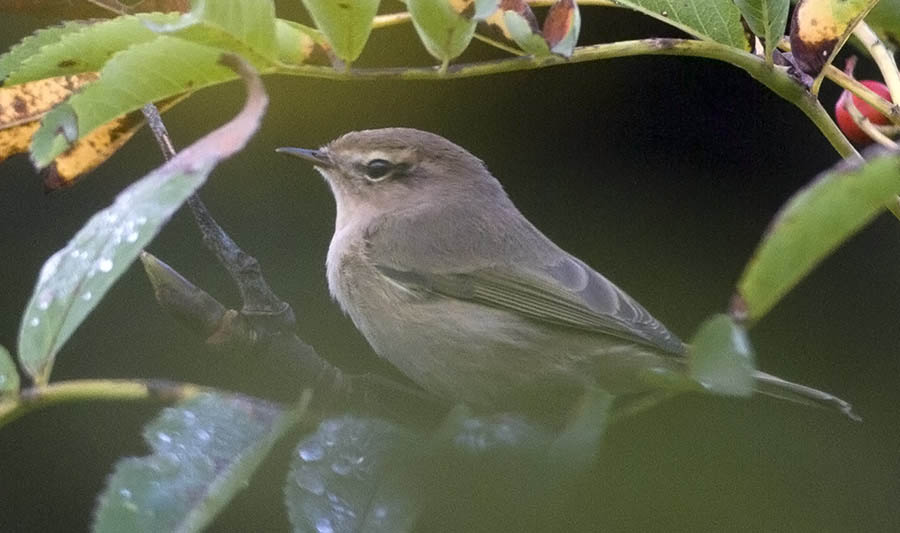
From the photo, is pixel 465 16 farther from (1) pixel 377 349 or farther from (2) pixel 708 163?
(2) pixel 708 163

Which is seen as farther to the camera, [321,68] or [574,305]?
[574,305]

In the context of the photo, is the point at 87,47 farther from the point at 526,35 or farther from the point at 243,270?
the point at 526,35

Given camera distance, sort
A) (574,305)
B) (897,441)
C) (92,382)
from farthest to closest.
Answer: (574,305)
(897,441)
(92,382)

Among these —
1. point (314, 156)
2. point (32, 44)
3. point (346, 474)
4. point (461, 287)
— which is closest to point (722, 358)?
point (346, 474)

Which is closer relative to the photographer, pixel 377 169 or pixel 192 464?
pixel 192 464

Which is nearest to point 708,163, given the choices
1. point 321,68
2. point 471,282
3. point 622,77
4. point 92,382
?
point 622,77

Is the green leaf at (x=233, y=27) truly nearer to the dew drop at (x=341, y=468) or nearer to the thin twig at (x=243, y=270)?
the thin twig at (x=243, y=270)

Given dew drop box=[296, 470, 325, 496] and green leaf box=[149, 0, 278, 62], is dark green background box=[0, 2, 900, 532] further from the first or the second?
dew drop box=[296, 470, 325, 496]
